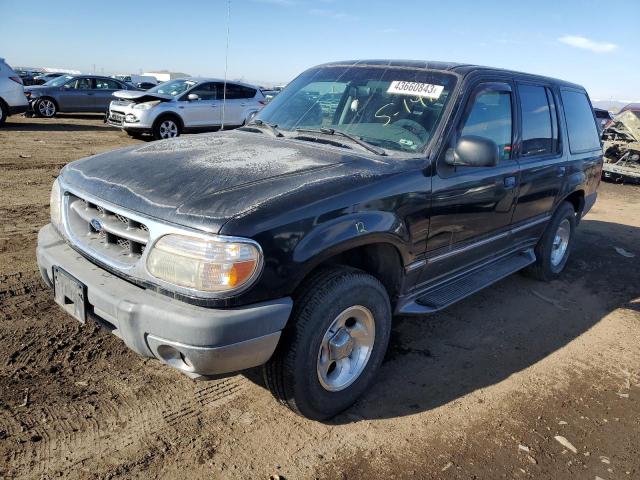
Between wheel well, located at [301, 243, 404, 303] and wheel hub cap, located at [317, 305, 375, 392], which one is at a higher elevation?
wheel well, located at [301, 243, 404, 303]

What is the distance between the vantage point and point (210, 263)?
215cm

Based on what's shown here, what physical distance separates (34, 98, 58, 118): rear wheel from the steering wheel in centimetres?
1740

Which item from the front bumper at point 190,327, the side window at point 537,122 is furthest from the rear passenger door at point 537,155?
the front bumper at point 190,327

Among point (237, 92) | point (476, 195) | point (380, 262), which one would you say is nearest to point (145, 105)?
point (237, 92)

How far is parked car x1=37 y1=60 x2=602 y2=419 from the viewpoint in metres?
2.20

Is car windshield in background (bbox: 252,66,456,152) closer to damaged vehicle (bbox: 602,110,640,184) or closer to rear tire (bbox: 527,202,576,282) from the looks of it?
rear tire (bbox: 527,202,576,282)

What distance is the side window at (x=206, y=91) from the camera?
13195mm

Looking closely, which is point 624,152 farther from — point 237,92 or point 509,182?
point 509,182

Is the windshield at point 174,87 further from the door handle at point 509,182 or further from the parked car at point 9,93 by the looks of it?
the door handle at point 509,182

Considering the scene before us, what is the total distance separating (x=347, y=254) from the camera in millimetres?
2900

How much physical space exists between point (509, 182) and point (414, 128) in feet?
3.39

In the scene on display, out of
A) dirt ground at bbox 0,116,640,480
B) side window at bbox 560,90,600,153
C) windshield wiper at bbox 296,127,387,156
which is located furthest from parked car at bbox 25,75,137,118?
side window at bbox 560,90,600,153

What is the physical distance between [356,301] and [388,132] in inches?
49.8

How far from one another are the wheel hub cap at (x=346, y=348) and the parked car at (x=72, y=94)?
58.5 feet
